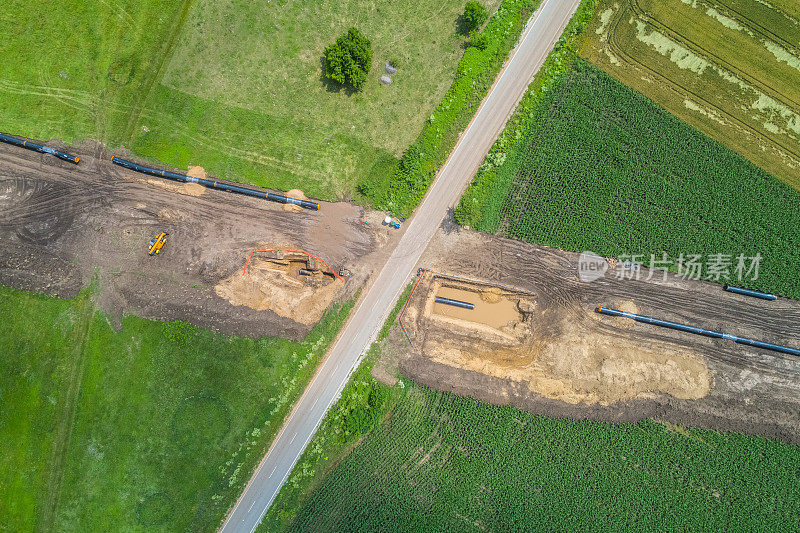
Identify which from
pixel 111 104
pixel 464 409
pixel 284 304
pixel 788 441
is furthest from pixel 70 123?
pixel 788 441

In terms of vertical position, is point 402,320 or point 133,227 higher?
point 402,320

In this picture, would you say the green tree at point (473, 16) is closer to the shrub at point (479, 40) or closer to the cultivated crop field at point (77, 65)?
the shrub at point (479, 40)

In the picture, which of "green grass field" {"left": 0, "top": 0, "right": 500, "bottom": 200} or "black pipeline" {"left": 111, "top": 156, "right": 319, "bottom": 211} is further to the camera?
"green grass field" {"left": 0, "top": 0, "right": 500, "bottom": 200}

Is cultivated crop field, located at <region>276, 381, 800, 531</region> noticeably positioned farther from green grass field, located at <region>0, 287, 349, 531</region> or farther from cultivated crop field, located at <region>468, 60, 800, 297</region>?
cultivated crop field, located at <region>468, 60, 800, 297</region>

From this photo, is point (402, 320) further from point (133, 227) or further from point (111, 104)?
point (111, 104)

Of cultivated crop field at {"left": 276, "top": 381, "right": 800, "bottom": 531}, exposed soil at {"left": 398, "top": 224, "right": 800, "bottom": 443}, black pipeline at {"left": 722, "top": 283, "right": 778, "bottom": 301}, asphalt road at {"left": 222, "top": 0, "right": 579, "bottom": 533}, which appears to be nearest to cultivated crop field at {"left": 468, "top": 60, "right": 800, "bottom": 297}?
black pipeline at {"left": 722, "top": 283, "right": 778, "bottom": 301}

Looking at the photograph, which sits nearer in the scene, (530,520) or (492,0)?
(530,520)
